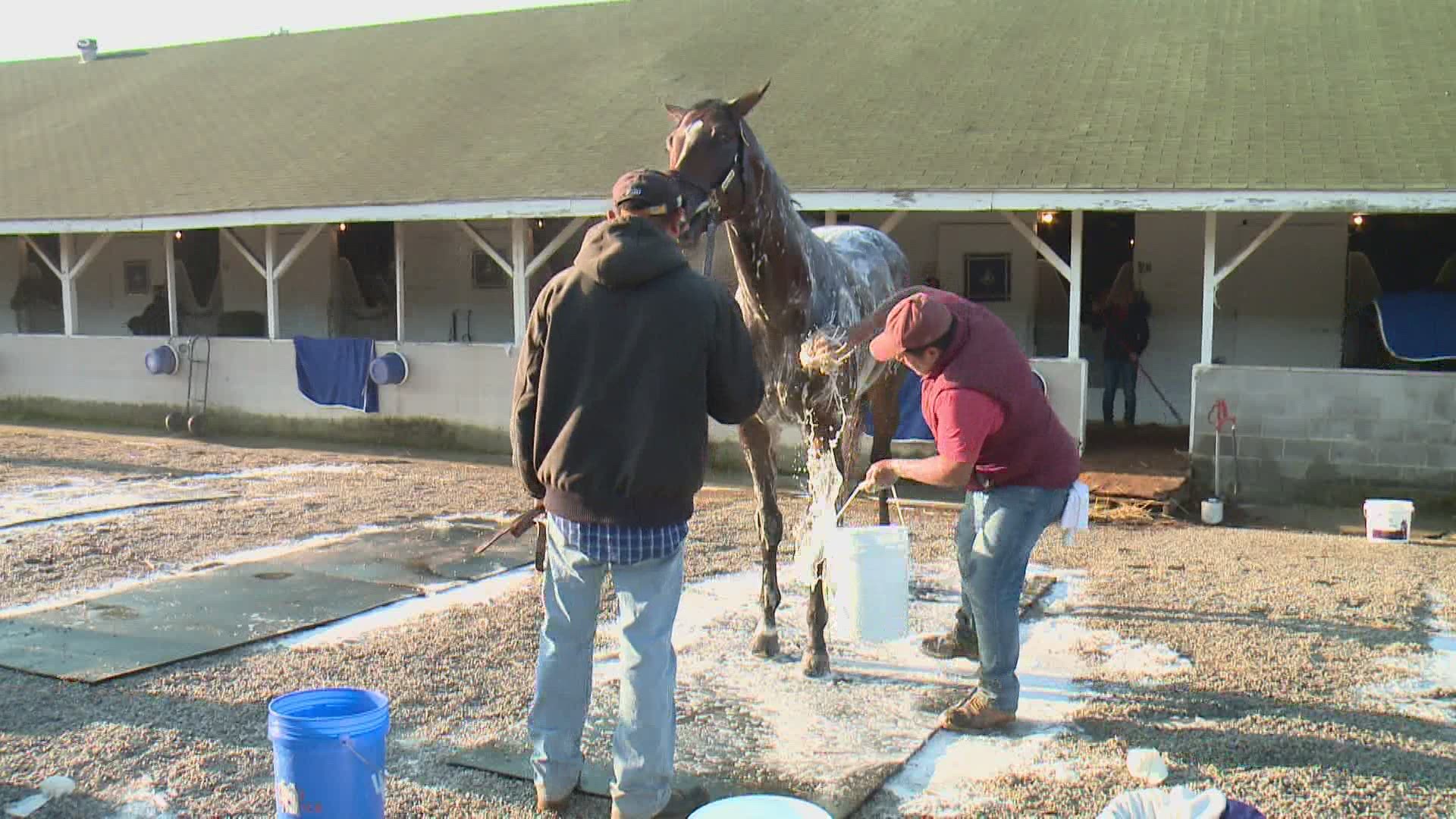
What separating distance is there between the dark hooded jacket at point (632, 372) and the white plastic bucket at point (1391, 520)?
21.2ft

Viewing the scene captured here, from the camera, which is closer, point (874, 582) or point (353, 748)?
point (353, 748)

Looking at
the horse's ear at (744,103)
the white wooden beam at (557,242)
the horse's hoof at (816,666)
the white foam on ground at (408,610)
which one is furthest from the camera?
the white wooden beam at (557,242)

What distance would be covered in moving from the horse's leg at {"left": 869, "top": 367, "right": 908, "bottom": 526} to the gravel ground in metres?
1.01

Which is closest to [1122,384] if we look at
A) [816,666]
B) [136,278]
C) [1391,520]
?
[1391,520]

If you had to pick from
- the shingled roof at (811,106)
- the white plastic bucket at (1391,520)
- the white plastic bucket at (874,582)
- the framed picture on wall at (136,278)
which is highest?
the shingled roof at (811,106)

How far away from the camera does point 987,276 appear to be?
13312 mm

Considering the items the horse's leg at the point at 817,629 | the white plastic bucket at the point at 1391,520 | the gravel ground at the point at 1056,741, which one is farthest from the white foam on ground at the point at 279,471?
the white plastic bucket at the point at 1391,520

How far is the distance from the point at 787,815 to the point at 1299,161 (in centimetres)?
844

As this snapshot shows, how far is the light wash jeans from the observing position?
3.43 meters

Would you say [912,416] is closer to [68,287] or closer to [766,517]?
[766,517]

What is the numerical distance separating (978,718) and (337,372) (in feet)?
35.2

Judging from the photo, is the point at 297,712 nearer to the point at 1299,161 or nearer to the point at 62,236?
the point at 1299,161

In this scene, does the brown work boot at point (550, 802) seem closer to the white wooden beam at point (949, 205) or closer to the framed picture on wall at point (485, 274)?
the white wooden beam at point (949, 205)

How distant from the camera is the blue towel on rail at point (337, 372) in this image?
13273mm
